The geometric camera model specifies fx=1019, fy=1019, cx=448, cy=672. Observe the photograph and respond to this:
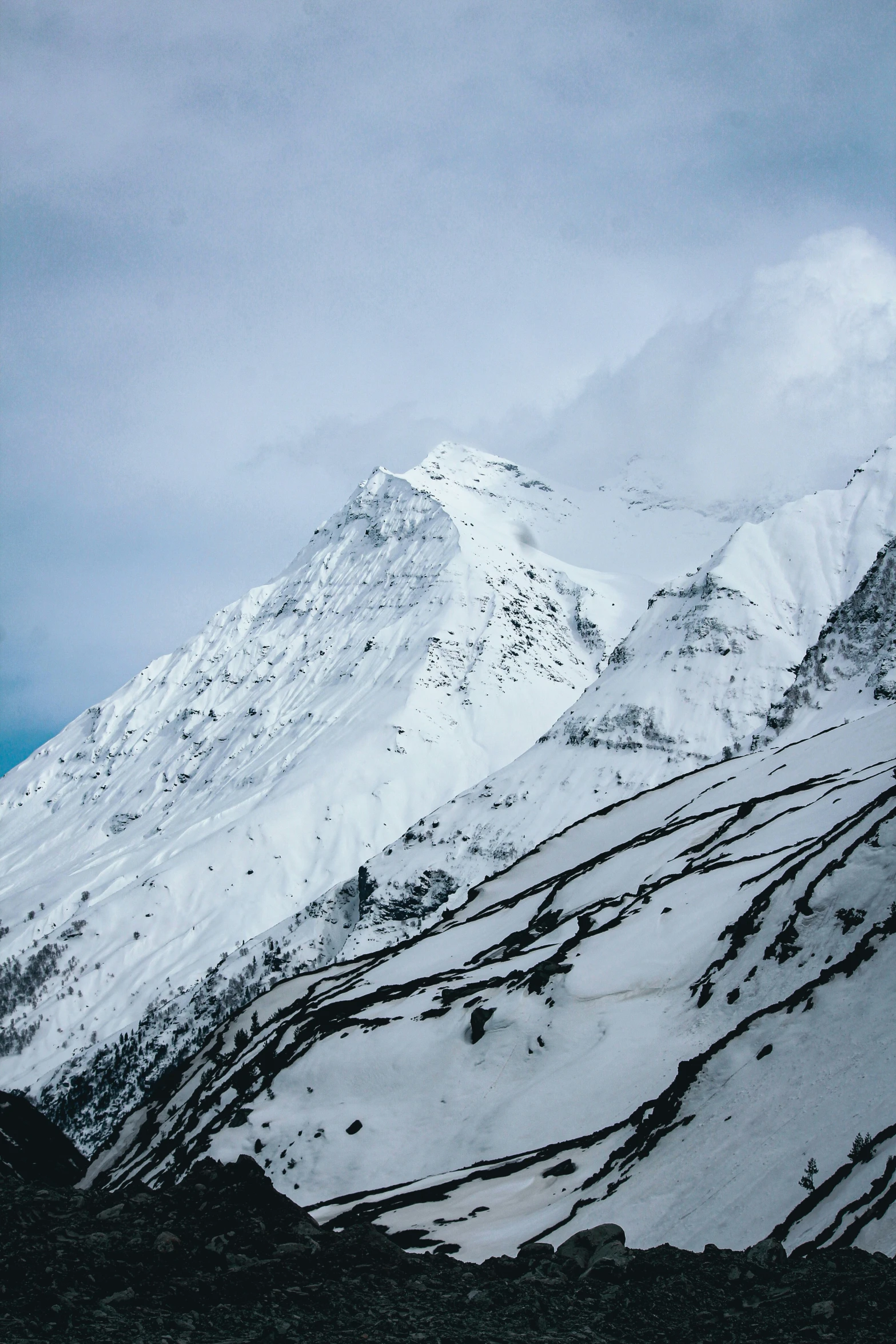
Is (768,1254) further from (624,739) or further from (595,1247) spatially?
(624,739)

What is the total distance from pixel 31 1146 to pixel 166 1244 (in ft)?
47.7

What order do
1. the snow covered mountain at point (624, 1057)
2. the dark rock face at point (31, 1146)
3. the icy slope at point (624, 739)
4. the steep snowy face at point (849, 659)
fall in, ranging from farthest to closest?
the icy slope at point (624, 739) → the steep snowy face at point (849, 659) → the dark rock face at point (31, 1146) → the snow covered mountain at point (624, 1057)

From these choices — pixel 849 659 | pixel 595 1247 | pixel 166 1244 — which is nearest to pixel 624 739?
pixel 849 659

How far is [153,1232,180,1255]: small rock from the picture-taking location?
12031 mm

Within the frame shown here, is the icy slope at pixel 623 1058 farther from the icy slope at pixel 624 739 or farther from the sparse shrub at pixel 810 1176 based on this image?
the icy slope at pixel 624 739

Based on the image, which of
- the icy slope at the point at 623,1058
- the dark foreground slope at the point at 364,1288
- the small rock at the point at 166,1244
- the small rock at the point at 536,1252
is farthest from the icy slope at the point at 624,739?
the small rock at the point at 166,1244

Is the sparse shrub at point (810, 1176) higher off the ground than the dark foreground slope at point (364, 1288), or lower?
lower

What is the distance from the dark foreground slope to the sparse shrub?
2.53 m

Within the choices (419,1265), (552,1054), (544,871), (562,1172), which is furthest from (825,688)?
(419,1265)

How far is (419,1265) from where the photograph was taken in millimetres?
12789

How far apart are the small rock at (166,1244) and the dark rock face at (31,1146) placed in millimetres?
11083

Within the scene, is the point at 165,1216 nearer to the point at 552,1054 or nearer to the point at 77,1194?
the point at 77,1194

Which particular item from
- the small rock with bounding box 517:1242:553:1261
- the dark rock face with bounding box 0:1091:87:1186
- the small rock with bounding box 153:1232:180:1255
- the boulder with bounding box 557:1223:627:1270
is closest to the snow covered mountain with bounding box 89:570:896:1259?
the boulder with bounding box 557:1223:627:1270

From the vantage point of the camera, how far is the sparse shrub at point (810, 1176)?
15258mm
